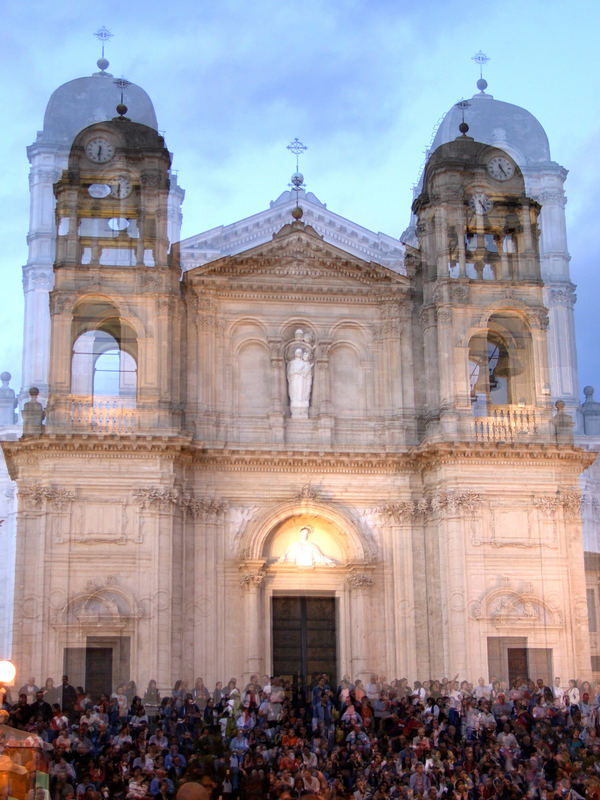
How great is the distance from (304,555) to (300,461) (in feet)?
8.52

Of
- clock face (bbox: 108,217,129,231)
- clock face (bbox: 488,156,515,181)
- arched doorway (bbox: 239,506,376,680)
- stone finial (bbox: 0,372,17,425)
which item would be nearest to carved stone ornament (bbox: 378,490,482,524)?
arched doorway (bbox: 239,506,376,680)

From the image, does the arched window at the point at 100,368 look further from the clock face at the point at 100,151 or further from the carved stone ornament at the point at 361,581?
the carved stone ornament at the point at 361,581

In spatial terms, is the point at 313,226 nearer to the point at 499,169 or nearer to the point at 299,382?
the point at 499,169

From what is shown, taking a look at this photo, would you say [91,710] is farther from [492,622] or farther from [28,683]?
[492,622]

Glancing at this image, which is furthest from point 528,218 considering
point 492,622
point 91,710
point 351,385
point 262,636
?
point 91,710

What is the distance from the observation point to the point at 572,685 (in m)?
32.8

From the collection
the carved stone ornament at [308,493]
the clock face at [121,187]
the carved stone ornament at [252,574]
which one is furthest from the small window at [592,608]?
the clock face at [121,187]

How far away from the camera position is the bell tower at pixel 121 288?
113ft

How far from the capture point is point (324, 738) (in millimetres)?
28344

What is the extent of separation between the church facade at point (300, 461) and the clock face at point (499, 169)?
0.06m

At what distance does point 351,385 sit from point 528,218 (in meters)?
7.33

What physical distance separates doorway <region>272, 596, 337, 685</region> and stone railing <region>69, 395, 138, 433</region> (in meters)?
6.34

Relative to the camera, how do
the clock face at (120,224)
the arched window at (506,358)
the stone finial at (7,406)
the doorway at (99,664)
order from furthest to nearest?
the stone finial at (7,406) < the clock face at (120,224) < the arched window at (506,358) < the doorway at (99,664)

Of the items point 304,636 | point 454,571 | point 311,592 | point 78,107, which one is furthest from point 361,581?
point 78,107
